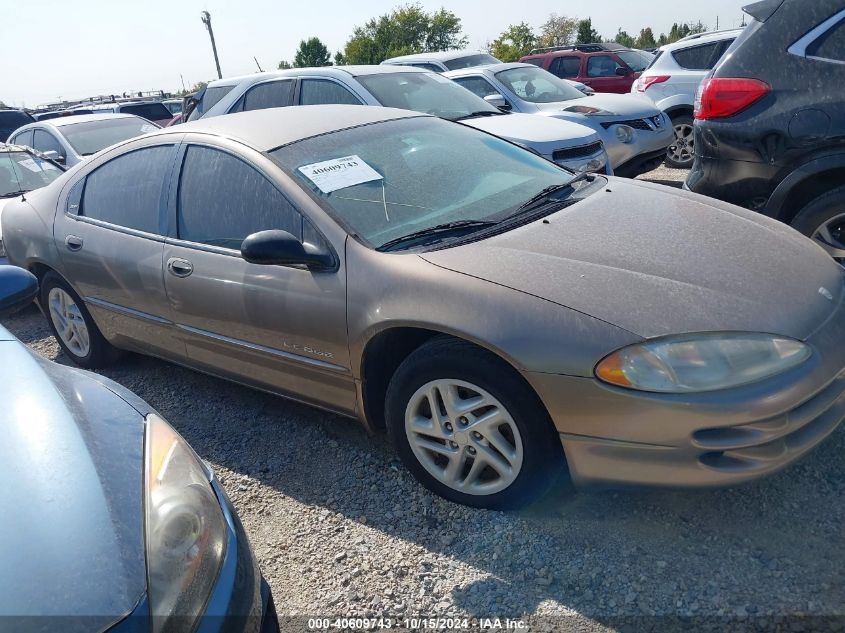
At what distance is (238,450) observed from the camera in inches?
131

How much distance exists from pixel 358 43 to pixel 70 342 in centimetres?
4035

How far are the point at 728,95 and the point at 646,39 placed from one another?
2089 inches

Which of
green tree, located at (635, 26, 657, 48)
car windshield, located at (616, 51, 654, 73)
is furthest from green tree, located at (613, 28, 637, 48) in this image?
car windshield, located at (616, 51, 654, 73)

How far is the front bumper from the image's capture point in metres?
2.12

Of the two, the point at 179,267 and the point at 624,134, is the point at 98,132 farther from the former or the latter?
the point at 179,267

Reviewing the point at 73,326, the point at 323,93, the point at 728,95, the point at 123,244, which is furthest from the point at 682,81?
the point at 73,326

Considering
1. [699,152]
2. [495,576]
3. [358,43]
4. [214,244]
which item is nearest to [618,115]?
[699,152]

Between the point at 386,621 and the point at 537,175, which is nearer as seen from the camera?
the point at 386,621

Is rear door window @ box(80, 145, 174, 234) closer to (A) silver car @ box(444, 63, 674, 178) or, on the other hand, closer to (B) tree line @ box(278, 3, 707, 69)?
(A) silver car @ box(444, 63, 674, 178)

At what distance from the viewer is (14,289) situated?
2533 mm

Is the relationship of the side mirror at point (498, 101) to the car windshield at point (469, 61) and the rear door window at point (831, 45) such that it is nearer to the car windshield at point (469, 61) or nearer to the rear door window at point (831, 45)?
the car windshield at point (469, 61)

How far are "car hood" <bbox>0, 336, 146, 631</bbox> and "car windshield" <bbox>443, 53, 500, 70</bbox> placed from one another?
32.4 feet

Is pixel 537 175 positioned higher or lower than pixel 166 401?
higher

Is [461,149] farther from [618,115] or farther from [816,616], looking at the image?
[618,115]
